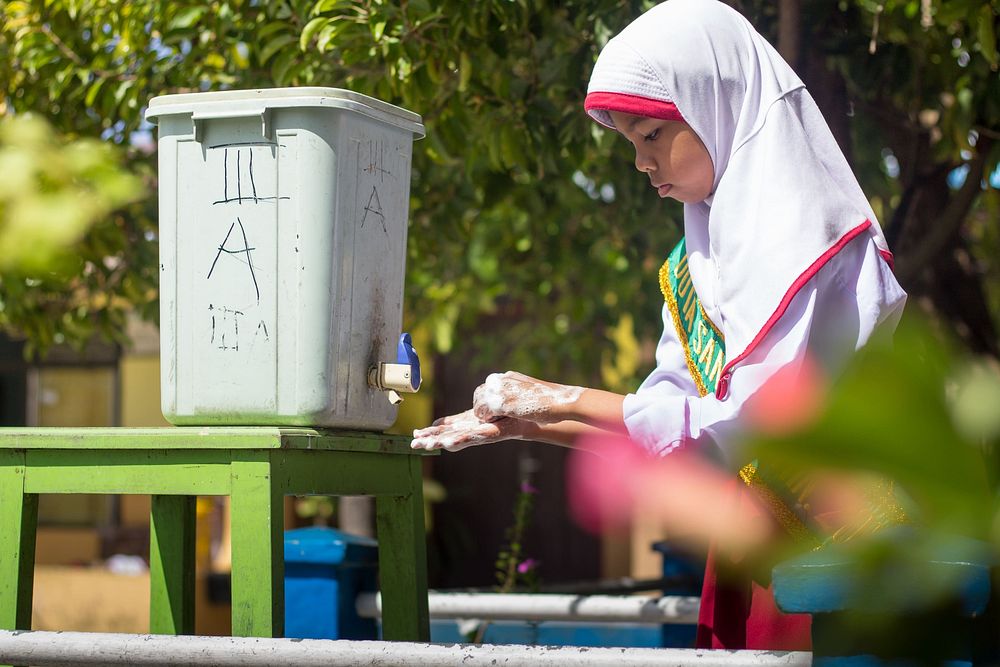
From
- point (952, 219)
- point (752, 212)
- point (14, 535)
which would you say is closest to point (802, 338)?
point (752, 212)

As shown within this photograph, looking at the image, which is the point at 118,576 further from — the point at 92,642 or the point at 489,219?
the point at 92,642

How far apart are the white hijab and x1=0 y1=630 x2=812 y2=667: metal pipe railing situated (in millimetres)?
425

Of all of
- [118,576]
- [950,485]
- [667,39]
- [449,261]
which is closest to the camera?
[950,485]

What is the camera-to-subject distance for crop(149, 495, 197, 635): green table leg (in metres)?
2.20

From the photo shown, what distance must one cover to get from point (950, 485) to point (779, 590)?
0.93 meters

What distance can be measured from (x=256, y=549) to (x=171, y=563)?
544 millimetres

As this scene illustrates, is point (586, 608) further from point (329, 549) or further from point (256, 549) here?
point (256, 549)

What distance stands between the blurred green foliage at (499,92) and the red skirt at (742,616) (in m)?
1.41

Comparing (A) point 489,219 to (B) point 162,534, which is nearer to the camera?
(B) point 162,534

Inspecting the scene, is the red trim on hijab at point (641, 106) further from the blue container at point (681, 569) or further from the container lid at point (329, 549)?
the blue container at point (681, 569)

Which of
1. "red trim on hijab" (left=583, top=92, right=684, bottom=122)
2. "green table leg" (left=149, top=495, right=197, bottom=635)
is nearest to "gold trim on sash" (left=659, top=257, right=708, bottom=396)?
"red trim on hijab" (left=583, top=92, right=684, bottom=122)

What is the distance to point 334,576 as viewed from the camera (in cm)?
293

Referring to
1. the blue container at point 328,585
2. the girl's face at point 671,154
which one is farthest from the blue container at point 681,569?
the girl's face at point 671,154

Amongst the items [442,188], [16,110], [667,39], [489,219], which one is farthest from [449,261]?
[667,39]
